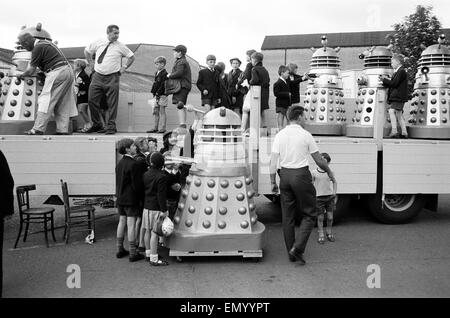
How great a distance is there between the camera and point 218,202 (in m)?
5.74

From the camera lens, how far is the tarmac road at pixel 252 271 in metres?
4.83

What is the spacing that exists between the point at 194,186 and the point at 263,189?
1.67 metres

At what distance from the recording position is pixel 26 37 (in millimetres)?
7727

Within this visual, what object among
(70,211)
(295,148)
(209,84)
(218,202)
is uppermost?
(209,84)

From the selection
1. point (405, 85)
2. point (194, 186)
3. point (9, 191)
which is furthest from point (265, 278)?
point (405, 85)

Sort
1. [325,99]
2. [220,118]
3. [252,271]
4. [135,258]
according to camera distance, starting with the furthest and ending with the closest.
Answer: [325,99]
[220,118]
[135,258]
[252,271]

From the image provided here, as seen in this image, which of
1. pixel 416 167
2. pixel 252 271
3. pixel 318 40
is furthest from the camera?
pixel 318 40

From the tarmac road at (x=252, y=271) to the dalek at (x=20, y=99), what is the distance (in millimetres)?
1688

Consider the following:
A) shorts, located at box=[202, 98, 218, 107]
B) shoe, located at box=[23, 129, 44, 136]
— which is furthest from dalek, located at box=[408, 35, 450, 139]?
shoe, located at box=[23, 129, 44, 136]

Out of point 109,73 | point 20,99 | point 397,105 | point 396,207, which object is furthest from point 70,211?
point 397,105

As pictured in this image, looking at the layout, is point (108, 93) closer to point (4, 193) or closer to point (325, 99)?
point (4, 193)

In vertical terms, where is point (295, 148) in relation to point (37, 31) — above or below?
below

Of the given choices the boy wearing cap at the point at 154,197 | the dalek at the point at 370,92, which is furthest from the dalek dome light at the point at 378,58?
the boy wearing cap at the point at 154,197

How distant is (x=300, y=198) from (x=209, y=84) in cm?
419
